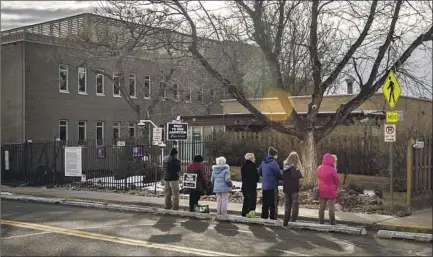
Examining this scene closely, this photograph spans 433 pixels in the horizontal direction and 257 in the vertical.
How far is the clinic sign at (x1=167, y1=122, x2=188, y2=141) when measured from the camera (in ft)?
58.6

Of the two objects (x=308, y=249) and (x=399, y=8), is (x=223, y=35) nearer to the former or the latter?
(x=399, y=8)

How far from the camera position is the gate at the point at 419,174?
1333 cm

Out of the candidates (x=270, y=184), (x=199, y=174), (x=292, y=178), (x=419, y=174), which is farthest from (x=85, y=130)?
(x=419, y=174)

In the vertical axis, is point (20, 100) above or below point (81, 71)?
below

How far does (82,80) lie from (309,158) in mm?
22176

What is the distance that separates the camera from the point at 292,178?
1201cm

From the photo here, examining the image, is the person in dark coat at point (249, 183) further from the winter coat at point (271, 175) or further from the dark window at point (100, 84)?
the dark window at point (100, 84)

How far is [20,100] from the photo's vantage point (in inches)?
1237

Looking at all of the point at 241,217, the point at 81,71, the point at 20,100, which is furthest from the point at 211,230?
the point at 81,71

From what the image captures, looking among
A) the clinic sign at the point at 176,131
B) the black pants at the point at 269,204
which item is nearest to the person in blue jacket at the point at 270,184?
the black pants at the point at 269,204

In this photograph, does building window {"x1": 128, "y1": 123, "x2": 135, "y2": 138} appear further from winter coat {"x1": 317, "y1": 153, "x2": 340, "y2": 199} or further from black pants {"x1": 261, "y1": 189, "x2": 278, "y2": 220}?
winter coat {"x1": 317, "y1": 153, "x2": 340, "y2": 199}

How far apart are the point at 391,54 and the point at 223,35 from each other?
531 cm

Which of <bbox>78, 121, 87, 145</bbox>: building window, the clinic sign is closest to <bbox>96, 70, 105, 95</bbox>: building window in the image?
<bbox>78, 121, 87, 145</bbox>: building window

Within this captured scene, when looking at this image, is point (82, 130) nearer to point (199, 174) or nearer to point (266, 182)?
point (199, 174)
